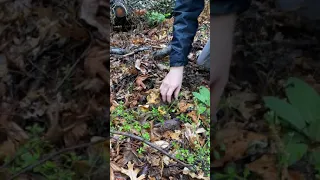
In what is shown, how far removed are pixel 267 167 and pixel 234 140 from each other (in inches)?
4.7

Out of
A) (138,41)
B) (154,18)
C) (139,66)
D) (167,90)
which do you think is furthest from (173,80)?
(154,18)

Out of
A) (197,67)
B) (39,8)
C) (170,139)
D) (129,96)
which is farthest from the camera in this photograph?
(197,67)

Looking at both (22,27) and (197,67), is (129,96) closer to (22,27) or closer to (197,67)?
(197,67)

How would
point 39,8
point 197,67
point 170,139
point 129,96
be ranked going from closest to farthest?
point 39,8 < point 170,139 < point 129,96 < point 197,67

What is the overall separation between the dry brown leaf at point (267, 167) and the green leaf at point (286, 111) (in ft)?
0.38

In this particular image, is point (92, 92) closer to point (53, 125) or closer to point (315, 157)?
point (53, 125)

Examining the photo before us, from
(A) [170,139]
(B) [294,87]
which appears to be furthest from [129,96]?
(B) [294,87]

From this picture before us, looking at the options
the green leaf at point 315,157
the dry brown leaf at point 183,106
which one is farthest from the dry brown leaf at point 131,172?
the green leaf at point 315,157

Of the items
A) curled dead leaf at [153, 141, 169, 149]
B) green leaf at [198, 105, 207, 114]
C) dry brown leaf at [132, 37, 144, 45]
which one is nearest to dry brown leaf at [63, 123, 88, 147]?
curled dead leaf at [153, 141, 169, 149]

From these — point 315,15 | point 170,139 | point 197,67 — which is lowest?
point 170,139

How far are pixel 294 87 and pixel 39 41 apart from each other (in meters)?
0.71

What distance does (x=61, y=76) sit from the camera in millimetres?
1093

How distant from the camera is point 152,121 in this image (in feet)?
6.23

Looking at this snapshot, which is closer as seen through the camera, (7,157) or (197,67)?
(7,157)
